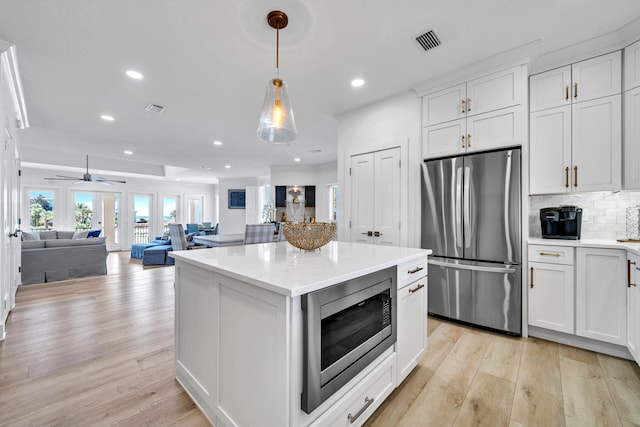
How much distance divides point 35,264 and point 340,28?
5.87 metres

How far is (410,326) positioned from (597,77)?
8.82 ft

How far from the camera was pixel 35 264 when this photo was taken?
4.52 meters

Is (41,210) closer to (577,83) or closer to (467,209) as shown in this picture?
(467,209)

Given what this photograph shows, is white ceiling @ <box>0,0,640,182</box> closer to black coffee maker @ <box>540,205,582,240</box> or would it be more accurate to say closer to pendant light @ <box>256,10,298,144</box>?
pendant light @ <box>256,10,298,144</box>

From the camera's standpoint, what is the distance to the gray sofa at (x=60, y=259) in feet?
14.8

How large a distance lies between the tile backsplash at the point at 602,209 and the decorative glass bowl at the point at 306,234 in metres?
2.55

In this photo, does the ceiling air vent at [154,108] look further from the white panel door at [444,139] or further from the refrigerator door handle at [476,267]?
the refrigerator door handle at [476,267]

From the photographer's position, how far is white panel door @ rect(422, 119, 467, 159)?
2.80 meters

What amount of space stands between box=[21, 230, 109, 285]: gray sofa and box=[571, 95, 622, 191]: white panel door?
23.1ft

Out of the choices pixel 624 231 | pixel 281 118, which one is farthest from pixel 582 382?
pixel 281 118

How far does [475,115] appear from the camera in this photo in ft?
8.93

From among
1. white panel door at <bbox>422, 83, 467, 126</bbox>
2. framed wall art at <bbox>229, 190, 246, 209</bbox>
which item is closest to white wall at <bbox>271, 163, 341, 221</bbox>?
framed wall art at <bbox>229, 190, 246, 209</bbox>

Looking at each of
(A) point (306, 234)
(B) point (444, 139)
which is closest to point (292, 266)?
(A) point (306, 234)

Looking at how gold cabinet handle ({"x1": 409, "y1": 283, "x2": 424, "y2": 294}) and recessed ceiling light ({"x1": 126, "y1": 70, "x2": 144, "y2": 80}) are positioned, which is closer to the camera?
gold cabinet handle ({"x1": 409, "y1": 283, "x2": 424, "y2": 294})
